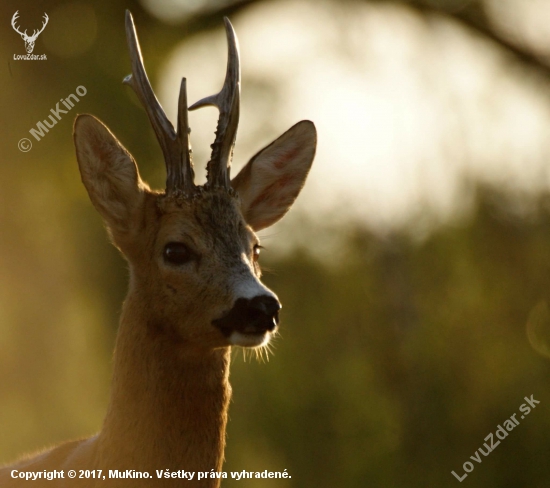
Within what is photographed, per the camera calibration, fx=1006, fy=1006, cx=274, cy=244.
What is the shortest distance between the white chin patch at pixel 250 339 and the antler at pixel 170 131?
1.04 metres

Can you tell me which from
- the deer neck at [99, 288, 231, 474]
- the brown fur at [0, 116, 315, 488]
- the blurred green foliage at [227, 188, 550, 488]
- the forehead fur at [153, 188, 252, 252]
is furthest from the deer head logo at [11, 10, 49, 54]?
the blurred green foliage at [227, 188, 550, 488]

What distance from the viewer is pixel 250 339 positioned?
208 inches

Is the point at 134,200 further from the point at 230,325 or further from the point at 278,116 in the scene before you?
the point at 278,116

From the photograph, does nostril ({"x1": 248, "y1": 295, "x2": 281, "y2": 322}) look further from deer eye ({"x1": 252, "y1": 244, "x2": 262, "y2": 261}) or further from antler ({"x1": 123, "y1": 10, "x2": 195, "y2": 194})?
antler ({"x1": 123, "y1": 10, "x2": 195, "y2": 194})

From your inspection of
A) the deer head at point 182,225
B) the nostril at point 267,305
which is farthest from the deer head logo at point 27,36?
the nostril at point 267,305

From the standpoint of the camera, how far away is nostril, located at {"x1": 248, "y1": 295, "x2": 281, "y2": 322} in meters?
5.14

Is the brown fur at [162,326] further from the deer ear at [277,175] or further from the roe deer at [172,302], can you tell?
the deer ear at [277,175]

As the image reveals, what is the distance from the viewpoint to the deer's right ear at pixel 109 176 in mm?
6012

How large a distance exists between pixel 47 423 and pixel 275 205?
943 centimetres

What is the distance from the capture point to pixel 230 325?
5.36m

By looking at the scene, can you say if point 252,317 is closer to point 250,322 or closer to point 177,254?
point 250,322

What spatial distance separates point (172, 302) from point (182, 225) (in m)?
0.46

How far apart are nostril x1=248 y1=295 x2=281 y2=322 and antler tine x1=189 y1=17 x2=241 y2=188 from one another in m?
1.03

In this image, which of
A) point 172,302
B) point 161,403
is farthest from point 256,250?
point 161,403
